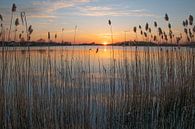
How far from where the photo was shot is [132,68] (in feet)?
21.0

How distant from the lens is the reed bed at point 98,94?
5090 mm

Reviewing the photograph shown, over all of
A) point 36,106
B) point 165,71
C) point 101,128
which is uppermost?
point 165,71

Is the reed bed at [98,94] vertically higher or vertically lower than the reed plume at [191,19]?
lower

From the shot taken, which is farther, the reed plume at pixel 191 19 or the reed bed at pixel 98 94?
the reed plume at pixel 191 19

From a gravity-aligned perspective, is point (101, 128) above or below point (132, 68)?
below

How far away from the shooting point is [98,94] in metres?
6.66

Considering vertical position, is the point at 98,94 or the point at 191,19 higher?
the point at 191,19

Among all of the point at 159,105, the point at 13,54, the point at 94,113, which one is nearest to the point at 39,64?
the point at 13,54

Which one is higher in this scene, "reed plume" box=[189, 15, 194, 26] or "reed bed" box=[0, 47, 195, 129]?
"reed plume" box=[189, 15, 194, 26]

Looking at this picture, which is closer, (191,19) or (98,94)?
(98,94)

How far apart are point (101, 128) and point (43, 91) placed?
1.14 m

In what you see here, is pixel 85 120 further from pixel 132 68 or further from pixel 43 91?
pixel 132 68

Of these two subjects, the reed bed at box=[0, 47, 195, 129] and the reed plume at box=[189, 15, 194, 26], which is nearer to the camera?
the reed bed at box=[0, 47, 195, 129]

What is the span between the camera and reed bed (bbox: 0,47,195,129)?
5.09m
